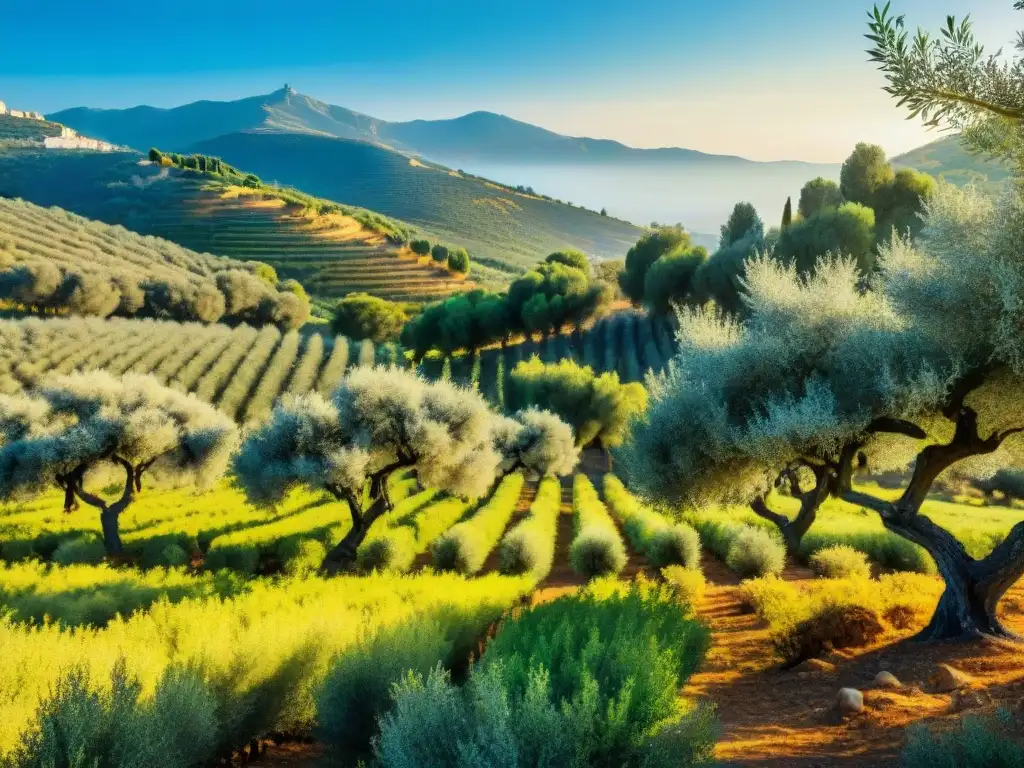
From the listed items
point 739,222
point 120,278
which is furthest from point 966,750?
point 120,278

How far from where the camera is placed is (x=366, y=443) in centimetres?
1967

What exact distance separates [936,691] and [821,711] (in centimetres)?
141

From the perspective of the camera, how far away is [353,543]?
21.5m

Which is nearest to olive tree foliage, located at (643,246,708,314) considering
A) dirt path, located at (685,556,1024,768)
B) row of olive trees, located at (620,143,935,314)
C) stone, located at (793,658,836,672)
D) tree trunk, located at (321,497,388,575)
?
row of olive trees, located at (620,143,935,314)

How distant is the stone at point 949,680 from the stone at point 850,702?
1110 millimetres

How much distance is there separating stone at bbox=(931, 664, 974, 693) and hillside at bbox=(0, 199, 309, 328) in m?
83.5

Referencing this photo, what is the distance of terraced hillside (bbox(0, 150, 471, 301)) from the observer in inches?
4707

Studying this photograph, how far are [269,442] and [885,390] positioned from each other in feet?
53.7

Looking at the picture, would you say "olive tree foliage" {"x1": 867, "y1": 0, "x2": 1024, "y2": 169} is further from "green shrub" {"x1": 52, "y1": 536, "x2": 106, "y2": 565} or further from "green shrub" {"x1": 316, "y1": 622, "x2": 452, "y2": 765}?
"green shrub" {"x1": 52, "y1": 536, "x2": 106, "y2": 565}

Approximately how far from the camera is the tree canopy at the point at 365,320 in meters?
85.7

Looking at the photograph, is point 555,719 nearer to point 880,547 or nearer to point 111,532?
point 880,547

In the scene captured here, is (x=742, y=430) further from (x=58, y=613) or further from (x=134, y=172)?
(x=134, y=172)

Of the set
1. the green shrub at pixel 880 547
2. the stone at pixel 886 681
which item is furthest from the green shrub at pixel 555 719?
the green shrub at pixel 880 547

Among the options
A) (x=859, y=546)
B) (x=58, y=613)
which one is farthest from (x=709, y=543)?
(x=58, y=613)
